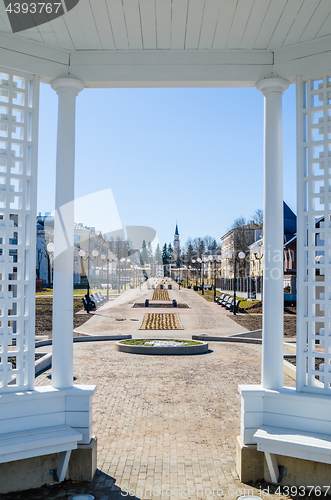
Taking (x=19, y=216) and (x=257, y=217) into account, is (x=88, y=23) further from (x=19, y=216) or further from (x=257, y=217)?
(x=257, y=217)

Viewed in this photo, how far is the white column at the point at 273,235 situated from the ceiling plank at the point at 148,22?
1019 millimetres

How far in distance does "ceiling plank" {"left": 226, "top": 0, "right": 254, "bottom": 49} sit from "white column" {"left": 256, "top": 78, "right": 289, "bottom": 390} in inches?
15.9

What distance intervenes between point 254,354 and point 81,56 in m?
7.56

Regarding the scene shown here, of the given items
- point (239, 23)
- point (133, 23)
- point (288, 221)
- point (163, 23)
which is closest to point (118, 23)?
point (133, 23)

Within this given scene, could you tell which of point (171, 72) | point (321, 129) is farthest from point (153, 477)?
point (171, 72)

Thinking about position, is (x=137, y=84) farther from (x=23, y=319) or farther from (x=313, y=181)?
(x=23, y=319)

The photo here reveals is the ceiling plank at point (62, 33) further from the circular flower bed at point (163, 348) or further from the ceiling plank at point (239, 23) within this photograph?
the circular flower bed at point (163, 348)

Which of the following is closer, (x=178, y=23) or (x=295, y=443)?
(x=295, y=443)

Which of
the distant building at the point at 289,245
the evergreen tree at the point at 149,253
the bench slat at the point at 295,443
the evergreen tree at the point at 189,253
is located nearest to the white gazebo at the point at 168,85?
the bench slat at the point at 295,443

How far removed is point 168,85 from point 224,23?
74 centimetres

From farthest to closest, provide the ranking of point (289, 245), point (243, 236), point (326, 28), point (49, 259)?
point (243, 236) < point (49, 259) < point (289, 245) < point (326, 28)

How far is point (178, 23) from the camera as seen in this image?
9.99 ft

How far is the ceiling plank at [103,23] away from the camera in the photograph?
9.39ft

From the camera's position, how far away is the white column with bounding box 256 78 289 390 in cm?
335
